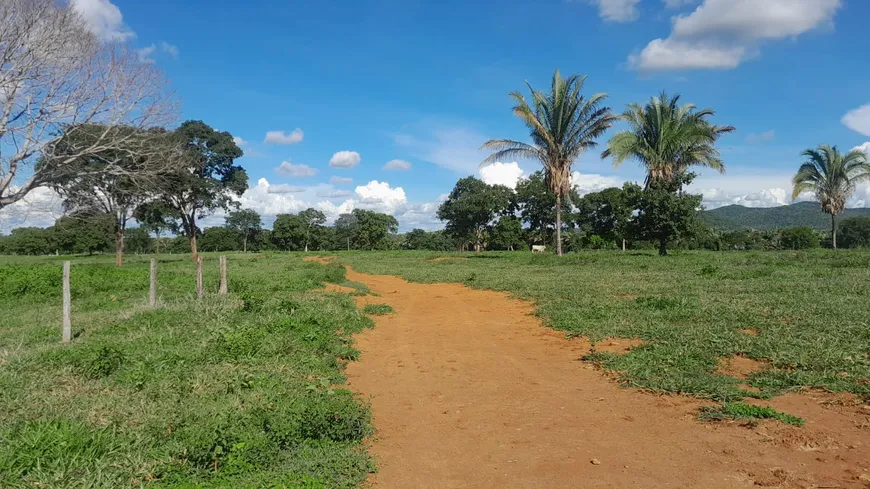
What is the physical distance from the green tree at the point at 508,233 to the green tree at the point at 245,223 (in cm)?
4165

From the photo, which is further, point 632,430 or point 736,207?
point 736,207

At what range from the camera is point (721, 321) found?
8.52 meters

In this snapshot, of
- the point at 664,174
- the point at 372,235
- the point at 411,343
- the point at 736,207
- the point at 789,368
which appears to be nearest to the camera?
the point at 789,368

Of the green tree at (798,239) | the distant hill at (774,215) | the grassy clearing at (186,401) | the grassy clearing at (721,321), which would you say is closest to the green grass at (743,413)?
the grassy clearing at (721,321)

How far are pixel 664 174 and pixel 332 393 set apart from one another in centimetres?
2653

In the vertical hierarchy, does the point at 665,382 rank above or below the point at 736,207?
below

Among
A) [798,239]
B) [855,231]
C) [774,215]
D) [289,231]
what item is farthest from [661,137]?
[774,215]

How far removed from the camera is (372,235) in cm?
6738

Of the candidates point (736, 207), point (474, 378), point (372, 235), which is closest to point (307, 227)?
point (372, 235)

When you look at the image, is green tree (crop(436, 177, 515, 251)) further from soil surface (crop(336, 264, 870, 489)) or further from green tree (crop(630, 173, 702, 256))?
soil surface (crop(336, 264, 870, 489))

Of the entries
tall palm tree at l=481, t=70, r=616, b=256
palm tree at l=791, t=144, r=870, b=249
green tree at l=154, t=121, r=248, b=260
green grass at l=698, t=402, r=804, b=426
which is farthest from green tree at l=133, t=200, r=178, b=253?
palm tree at l=791, t=144, r=870, b=249

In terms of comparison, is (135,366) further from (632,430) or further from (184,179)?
(184,179)

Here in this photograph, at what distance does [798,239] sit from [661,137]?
81.6ft

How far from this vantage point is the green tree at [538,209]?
53178 mm
